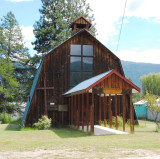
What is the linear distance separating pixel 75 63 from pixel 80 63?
0.44 meters

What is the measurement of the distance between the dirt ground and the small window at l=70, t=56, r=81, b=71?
40.2 feet

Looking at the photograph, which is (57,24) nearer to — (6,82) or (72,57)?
(6,82)

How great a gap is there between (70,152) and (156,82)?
150 feet

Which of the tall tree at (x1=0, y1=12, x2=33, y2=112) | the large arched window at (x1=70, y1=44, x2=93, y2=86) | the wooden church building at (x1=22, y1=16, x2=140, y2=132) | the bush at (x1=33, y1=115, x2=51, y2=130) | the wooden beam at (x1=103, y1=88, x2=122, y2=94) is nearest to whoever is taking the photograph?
the wooden beam at (x1=103, y1=88, x2=122, y2=94)

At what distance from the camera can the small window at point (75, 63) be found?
1991 cm

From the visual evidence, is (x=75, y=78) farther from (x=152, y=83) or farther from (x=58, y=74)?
(x=152, y=83)

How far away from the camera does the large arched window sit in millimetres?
19859

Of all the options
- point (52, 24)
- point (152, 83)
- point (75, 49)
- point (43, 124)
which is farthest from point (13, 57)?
point (152, 83)

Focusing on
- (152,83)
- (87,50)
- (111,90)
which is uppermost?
(87,50)

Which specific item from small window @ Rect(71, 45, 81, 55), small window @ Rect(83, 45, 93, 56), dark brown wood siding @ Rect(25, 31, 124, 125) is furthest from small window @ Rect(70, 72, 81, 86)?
small window @ Rect(83, 45, 93, 56)

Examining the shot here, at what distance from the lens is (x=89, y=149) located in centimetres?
835

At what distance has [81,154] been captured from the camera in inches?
295

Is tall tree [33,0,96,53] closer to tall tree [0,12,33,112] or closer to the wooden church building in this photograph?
tall tree [0,12,33,112]

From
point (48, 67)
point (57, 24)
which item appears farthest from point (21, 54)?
point (48, 67)
